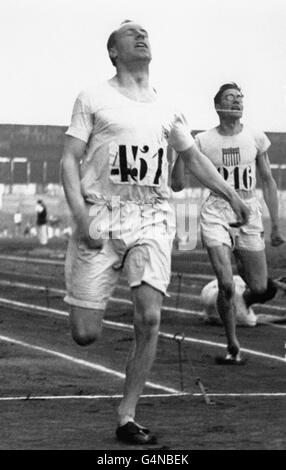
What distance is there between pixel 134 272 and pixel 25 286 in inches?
728

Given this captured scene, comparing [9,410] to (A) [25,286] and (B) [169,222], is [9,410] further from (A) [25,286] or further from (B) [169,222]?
(A) [25,286]

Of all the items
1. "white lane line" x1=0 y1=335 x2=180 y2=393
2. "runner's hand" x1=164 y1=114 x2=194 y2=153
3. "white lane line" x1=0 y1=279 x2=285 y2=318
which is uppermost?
"runner's hand" x1=164 y1=114 x2=194 y2=153

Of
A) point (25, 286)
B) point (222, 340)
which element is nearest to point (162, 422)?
point (222, 340)

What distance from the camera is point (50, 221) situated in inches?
3324

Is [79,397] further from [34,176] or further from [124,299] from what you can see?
[34,176]

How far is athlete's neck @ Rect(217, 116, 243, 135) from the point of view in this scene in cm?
1368

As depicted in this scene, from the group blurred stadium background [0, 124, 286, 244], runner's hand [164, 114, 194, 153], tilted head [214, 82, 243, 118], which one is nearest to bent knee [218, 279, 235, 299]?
tilted head [214, 82, 243, 118]

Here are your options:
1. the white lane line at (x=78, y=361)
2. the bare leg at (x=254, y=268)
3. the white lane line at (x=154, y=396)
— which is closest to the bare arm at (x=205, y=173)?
the white lane line at (x=154, y=396)

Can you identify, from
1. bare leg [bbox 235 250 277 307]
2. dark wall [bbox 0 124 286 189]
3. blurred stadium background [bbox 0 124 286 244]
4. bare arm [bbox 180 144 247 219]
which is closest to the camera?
bare arm [bbox 180 144 247 219]

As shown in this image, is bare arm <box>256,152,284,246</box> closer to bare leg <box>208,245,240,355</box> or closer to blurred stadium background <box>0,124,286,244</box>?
bare leg <box>208,245,240,355</box>

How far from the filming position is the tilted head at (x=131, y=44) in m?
9.27

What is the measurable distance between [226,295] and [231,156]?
1130 millimetres

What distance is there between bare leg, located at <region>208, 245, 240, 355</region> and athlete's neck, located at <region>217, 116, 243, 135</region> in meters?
0.97

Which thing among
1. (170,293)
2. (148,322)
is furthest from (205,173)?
(170,293)
